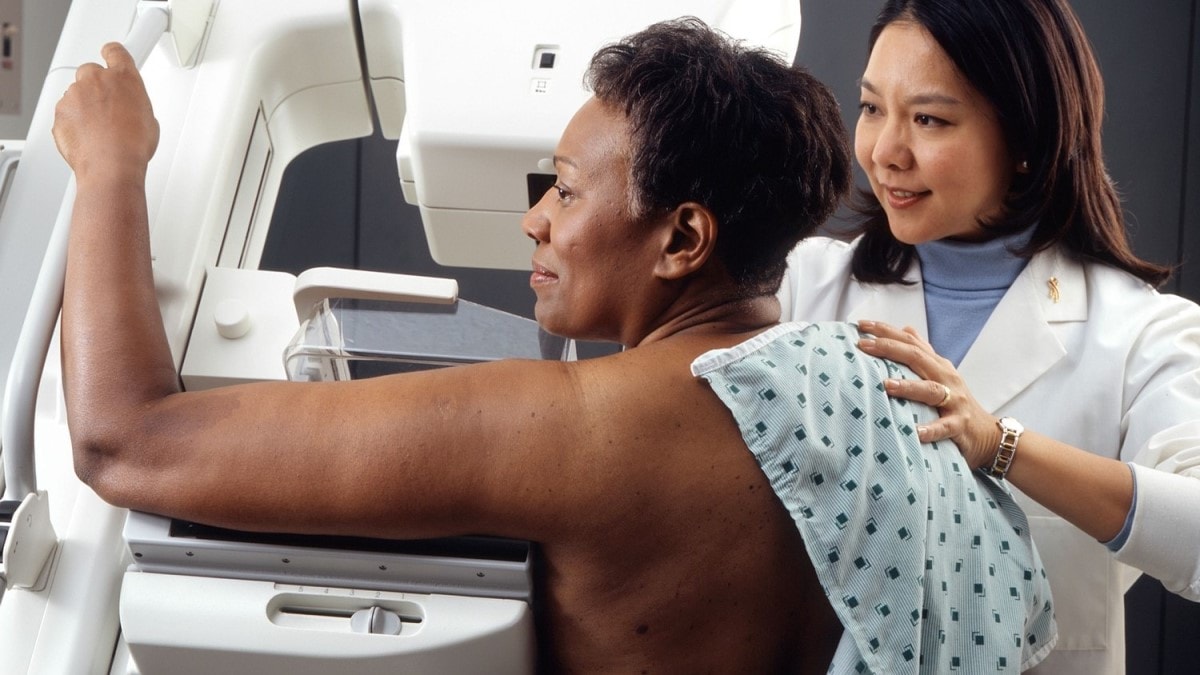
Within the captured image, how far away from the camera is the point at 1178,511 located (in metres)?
1.33

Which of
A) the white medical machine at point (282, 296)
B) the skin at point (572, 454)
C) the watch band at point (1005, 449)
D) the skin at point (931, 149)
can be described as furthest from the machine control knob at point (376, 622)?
the skin at point (931, 149)

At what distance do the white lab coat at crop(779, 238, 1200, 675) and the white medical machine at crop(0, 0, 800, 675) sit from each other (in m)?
0.44

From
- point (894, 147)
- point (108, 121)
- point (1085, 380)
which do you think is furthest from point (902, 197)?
point (108, 121)

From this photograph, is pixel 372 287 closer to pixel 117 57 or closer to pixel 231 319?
pixel 231 319

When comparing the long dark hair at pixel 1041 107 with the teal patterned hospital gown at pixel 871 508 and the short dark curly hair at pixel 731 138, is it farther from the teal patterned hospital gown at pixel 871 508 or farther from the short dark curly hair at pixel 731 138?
the teal patterned hospital gown at pixel 871 508

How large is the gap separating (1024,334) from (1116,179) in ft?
5.05

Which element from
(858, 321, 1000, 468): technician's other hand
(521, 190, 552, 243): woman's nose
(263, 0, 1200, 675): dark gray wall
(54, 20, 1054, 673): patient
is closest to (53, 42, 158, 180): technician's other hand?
(54, 20, 1054, 673): patient

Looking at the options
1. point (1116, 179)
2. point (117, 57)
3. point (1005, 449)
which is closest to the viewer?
point (1005, 449)

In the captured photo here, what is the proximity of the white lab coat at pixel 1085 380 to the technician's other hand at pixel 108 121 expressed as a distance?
909 millimetres

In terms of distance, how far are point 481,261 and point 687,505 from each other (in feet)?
2.44

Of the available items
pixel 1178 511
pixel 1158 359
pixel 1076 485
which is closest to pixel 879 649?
pixel 1076 485

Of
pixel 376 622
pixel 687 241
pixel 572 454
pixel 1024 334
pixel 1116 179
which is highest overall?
pixel 687 241

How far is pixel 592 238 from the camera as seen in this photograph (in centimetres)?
112

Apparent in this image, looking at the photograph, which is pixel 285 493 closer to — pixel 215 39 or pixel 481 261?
pixel 481 261
